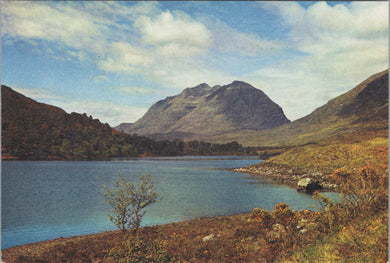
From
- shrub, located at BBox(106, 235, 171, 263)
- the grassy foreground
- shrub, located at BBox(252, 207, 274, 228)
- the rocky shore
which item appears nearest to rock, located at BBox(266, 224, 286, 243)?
the grassy foreground

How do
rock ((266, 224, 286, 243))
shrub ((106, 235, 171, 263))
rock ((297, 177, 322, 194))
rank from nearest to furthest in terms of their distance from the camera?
shrub ((106, 235, 171, 263)) → rock ((266, 224, 286, 243)) → rock ((297, 177, 322, 194))

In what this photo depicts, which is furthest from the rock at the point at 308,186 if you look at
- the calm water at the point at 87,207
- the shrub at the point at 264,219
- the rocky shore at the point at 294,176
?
the shrub at the point at 264,219

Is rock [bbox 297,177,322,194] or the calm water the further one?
rock [bbox 297,177,322,194]

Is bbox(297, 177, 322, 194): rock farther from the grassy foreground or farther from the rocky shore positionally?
the grassy foreground

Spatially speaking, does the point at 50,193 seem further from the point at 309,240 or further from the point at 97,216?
the point at 309,240

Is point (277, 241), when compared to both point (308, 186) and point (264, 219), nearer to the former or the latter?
point (264, 219)

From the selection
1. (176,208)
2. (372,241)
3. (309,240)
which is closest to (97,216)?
(176,208)

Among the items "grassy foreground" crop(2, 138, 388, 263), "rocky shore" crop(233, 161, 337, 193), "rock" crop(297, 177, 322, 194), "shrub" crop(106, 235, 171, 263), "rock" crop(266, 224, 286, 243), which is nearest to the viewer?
"grassy foreground" crop(2, 138, 388, 263)
